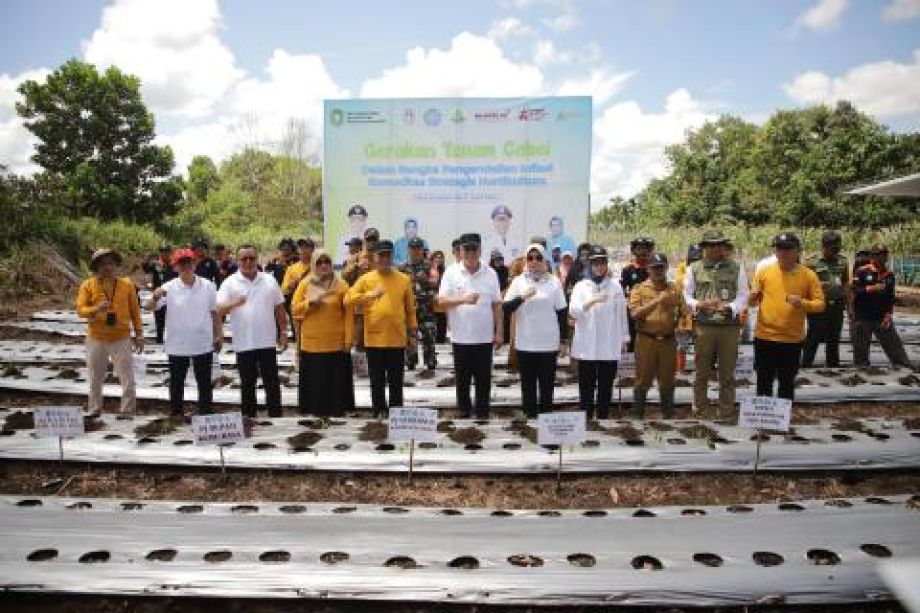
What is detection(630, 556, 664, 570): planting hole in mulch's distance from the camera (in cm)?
259

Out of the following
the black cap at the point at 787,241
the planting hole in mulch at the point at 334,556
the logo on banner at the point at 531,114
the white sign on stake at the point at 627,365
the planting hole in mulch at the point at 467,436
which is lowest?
the planting hole in mulch at the point at 334,556

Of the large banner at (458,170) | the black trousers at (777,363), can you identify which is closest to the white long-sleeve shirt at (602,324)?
the black trousers at (777,363)

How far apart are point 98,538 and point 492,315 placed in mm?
3040

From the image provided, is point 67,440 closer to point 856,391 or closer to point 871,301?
point 856,391

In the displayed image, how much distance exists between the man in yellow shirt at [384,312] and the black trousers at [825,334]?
489 cm

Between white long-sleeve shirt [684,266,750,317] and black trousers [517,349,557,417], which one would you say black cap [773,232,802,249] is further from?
black trousers [517,349,557,417]

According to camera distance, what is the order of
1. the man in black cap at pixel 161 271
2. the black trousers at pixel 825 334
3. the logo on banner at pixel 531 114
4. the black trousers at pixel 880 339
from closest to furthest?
the black trousers at pixel 880 339 < the black trousers at pixel 825 334 < the man in black cap at pixel 161 271 < the logo on banner at pixel 531 114

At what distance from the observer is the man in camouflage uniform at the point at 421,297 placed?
611 cm

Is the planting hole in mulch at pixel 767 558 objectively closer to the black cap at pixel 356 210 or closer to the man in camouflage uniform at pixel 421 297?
the man in camouflage uniform at pixel 421 297

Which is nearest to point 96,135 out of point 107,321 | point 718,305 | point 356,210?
point 356,210

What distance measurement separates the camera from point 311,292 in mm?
4625

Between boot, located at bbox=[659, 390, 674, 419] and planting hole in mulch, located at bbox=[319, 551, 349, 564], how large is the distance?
126 inches

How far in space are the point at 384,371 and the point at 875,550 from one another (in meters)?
3.40

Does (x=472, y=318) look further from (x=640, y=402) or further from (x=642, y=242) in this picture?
(x=642, y=242)
